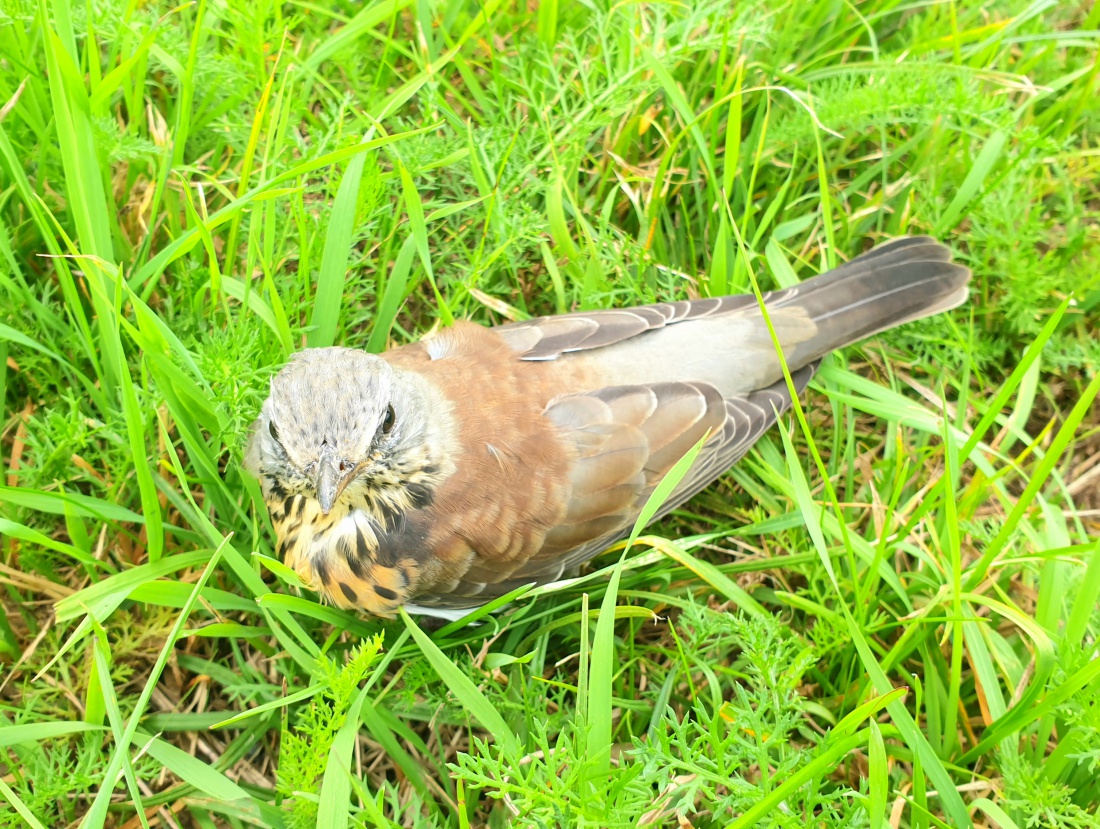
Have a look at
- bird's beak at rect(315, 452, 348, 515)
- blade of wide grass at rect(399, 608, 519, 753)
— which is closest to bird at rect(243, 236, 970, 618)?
bird's beak at rect(315, 452, 348, 515)

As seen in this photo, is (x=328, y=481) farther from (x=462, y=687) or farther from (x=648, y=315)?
(x=648, y=315)

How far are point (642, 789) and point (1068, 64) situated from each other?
194 inches

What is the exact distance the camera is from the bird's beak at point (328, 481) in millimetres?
2869

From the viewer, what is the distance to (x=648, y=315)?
4.14 m

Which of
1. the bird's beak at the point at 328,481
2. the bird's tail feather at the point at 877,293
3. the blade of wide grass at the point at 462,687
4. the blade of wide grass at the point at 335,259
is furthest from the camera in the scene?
the bird's tail feather at the point at 877,293

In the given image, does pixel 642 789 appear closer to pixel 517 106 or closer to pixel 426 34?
pixel 517 106

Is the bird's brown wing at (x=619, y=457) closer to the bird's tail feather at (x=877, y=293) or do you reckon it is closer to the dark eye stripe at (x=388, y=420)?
the bird's tail feather at (x=877, y=293)

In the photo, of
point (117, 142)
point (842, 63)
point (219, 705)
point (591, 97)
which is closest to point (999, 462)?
point (842, 63)

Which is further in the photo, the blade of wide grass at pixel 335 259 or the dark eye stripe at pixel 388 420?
the blade of wide grass at pixel 335 259

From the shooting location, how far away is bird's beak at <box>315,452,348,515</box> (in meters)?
2.87

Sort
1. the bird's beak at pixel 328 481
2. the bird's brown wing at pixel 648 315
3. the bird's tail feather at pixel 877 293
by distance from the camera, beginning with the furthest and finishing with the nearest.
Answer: the bird's tail feather at pixel 877 293 < the bird's brown wing at pixel 648 315 < the bird's beak at pixel 328 481

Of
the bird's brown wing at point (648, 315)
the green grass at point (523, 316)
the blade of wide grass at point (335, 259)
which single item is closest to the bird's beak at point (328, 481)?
the green grass at point (523, 316)

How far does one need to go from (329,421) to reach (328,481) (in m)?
0.20

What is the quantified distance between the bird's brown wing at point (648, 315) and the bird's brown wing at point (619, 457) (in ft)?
0.95
